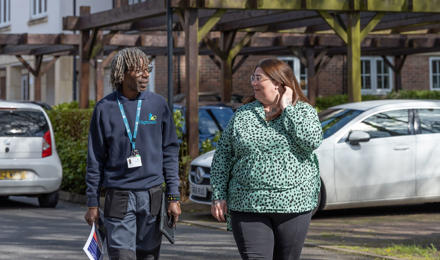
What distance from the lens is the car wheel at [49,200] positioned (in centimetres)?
1334

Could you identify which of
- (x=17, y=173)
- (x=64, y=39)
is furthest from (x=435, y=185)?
(x=64, y=39)

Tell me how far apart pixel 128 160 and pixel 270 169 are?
873 millimetres

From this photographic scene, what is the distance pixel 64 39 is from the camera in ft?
78.5

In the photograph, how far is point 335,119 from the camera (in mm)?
11539

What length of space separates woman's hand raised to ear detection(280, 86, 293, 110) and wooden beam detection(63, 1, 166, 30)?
9658mm

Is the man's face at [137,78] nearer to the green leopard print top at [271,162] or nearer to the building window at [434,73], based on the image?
the green leopard print top at [271,162]

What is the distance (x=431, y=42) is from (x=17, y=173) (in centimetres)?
1640

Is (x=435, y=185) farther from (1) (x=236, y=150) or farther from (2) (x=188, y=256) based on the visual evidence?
(1) (x=236, y=150)

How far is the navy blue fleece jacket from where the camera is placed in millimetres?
5082

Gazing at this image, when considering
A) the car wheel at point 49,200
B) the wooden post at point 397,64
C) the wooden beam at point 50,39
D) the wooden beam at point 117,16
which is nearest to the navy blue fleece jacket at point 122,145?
the car wheel at point 49,200

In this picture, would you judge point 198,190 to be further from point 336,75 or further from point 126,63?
point 336,75

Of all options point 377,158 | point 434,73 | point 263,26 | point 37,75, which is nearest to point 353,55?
point 377,158

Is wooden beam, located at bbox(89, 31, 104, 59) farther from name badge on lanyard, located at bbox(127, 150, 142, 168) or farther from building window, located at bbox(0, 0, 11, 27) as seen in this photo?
building window, located at bbox(0, 0, 11, 27)

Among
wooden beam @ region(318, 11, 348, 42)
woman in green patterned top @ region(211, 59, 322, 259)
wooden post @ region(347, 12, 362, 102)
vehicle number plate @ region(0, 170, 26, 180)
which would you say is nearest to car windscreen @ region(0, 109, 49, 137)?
vehicle number plate @ region(0, 170, 26, 180)
